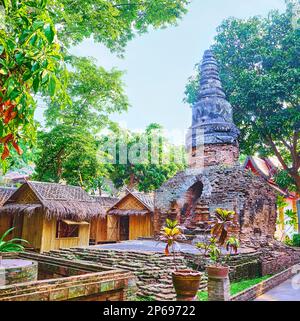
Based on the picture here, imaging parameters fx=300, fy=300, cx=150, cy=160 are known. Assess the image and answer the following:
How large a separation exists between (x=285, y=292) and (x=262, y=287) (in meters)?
0.66

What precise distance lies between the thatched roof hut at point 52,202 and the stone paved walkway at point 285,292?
35.1ft

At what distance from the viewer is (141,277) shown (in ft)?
26.3

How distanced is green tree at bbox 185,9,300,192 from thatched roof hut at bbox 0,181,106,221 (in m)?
9.23

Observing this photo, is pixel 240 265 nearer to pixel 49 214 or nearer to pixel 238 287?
pixel 238 287

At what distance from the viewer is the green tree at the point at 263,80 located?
51.9 feet

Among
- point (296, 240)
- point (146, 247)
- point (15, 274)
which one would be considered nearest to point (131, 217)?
point (146, 247)

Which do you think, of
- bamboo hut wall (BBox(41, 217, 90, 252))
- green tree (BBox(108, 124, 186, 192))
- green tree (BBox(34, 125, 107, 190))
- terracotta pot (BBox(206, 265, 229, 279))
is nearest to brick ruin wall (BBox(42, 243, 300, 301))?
terracotta pot (BBox(206, 265, 229, 279))

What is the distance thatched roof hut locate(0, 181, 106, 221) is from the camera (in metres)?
15.2

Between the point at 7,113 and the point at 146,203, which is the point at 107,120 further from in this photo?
the point at 7,113

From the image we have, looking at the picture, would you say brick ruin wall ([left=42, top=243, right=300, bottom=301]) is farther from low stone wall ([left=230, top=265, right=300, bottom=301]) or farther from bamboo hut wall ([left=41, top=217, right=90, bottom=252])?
bamboo hut wall ([left=41, top=217, right=90, bottom=252])

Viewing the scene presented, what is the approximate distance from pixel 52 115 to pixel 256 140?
41.3 feet

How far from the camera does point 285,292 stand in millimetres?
8281

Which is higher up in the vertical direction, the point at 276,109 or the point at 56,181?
the point at 276,109

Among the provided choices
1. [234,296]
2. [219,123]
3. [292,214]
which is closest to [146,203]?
[219,123]
